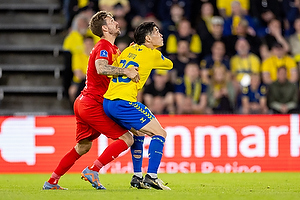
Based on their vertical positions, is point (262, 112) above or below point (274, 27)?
below

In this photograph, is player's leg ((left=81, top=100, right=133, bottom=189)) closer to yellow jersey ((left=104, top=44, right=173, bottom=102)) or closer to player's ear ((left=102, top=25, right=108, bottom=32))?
yellow jersey ((left=104, top=44, right=173, bottom=102))

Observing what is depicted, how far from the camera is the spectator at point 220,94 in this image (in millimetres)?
12664

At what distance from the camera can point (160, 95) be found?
42.0 ft

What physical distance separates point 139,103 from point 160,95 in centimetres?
572

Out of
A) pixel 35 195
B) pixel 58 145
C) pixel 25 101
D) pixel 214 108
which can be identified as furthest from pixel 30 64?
pixel 35 195

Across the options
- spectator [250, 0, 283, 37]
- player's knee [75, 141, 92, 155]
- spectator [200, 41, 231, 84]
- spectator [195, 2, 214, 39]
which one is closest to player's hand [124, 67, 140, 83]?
player's knee [75, 141, 92, 155]

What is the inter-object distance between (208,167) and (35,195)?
223 inches

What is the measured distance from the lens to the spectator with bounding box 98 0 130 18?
1405cm

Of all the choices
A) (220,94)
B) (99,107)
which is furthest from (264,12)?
(99,107)

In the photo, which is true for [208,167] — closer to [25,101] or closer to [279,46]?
[279,46]

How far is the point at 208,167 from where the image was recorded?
38.1 ft

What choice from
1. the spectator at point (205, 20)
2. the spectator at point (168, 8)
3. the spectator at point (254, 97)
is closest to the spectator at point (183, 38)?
the spectator at point (205, 20)

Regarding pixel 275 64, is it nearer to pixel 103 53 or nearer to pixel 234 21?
pixel 234 21

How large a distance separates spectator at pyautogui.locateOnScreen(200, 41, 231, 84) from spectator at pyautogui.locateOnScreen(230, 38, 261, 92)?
0.73 feet
